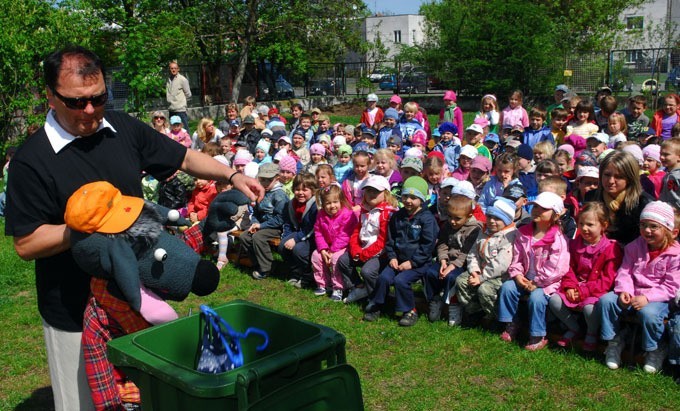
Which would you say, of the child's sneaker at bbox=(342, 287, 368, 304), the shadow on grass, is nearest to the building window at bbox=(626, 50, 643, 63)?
the child's sneaker at bbox=(342, 287, 368, 304)

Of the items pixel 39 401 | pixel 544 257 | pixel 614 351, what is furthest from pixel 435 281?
pixel 39 401

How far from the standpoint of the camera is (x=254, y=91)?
28.8m

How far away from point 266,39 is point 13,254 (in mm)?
18121

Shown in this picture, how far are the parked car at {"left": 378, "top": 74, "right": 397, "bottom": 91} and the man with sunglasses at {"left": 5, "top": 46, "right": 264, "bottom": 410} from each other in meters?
24.0

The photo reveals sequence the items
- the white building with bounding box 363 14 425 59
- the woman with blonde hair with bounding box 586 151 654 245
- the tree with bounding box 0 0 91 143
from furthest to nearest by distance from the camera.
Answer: the white building with bounding box 363 14 425 59 → the tree with bounding box 0 0 91 143 → the woman with blonde hair with bounding box 586 151 654 245

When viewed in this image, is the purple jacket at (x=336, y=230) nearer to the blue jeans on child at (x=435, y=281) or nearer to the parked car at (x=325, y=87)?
the blue jeans on child at (x=435, y=281)

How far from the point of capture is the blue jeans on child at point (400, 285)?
5.87m

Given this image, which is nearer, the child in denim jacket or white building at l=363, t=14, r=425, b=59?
the child in denim jacket

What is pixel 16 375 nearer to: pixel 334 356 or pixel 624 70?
pixel 334 356

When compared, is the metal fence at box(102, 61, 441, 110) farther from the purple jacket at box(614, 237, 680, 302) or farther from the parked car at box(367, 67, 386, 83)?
the purple jacket at box(614, 237, 680, 302)

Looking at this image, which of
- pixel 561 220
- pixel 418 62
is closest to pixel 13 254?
pixel 561 220

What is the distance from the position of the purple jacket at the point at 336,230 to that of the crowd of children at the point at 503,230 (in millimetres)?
11

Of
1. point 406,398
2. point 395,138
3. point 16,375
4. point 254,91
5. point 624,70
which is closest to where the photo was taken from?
point 406,398

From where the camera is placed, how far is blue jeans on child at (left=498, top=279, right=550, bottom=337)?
5.18 m
